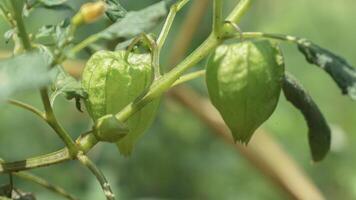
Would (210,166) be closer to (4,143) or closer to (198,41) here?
(198,41)

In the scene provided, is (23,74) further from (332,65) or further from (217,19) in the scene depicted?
(332,65)

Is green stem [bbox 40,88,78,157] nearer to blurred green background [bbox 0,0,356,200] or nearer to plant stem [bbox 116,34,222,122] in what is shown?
plant stem [bbox 116,34,222,122]

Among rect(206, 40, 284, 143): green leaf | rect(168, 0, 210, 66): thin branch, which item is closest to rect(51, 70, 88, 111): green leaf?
rect(206, 40, 284, 143): green leaf

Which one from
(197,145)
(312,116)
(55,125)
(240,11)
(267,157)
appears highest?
(240,11)

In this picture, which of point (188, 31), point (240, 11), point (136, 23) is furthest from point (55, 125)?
point (188, 31)

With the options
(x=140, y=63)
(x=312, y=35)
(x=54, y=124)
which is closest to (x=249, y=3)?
(x=140, y=63)

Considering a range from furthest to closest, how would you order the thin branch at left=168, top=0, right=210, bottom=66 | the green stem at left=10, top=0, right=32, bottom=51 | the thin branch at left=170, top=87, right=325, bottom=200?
1. the thin branch at left=168, top=0, right=210, bottom=66
2. the thin branch at left=170, top=87, right=325, bottom=200
3. the green stem at left=10, top=0, right=32, bottom=51
